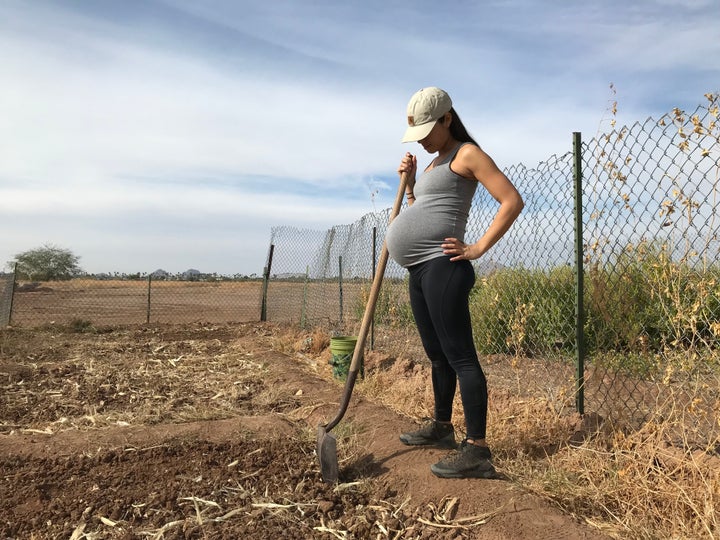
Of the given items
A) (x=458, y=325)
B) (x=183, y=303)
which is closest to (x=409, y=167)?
(x=458, y=325)

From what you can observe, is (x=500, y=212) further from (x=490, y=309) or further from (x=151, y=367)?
(x=151, y=367)

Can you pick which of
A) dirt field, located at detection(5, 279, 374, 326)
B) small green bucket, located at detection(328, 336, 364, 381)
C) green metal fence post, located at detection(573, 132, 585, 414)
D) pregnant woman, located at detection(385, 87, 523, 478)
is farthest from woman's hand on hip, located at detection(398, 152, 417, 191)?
dirt field, located at detection(5, 279, 374, 326)

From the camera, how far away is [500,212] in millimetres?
2477

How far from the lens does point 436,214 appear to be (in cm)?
268

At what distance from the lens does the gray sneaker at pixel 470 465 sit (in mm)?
2607

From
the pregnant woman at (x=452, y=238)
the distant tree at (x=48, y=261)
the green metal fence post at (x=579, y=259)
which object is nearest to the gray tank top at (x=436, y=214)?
→ the pregnant woman at (x=452, y=238)

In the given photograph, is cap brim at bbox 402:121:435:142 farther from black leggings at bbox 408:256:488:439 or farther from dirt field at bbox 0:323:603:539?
dirt field at bbox 0:323:603:539

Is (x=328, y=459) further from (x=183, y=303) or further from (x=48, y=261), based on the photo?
(x=48, y=261)

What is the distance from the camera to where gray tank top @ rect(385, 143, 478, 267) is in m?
2.66

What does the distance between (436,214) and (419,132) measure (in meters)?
0.40

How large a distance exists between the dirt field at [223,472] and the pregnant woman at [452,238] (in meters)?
0.29

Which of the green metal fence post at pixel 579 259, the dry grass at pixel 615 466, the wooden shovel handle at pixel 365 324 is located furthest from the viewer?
the green metal fence post at pixel 579 259

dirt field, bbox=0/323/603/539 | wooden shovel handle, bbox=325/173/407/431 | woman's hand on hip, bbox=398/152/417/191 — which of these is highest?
woman's hand on hip, bbox=398/152/417/191

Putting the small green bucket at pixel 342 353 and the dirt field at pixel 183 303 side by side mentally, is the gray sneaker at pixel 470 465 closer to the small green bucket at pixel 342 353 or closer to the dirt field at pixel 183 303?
the small green bucket at pixel 342 353
